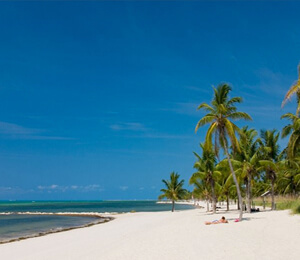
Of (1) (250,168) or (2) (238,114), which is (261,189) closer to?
(1) (250,168)

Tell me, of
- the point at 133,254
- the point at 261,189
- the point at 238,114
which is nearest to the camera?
the point at 133,254

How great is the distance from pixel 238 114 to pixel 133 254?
48.0 feet

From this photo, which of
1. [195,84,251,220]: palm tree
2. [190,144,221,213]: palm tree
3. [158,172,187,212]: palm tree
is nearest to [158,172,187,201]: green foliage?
[158,172,187,212]: palm tree

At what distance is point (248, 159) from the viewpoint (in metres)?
31.8

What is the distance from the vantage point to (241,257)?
10.2 m

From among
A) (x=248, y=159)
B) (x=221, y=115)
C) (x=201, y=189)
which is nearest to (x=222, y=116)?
(x=221, y=115)

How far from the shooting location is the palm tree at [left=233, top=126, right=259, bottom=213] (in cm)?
3128

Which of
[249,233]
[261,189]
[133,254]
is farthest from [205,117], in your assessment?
[261,189]

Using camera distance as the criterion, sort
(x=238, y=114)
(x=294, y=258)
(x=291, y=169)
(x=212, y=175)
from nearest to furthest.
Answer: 1. (x=294, y=258)
2. (x=238, y=114)
3. (x=212, y=175)
4. (x=291, y=169)

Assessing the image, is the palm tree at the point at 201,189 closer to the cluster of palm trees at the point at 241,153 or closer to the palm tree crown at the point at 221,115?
the cluster of palm trees at the point at 241,153

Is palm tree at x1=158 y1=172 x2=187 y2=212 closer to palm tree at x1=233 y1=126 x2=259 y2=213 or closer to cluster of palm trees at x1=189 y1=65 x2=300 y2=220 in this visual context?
Result: cluster of palm trees at x1=189 y1=65 x2=300 y2=220

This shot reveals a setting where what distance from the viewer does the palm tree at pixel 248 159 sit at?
31.3m

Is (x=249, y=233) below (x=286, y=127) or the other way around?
below

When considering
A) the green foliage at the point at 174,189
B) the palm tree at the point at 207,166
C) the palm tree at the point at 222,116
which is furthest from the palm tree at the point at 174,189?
the palm tree at the point at 222,116
